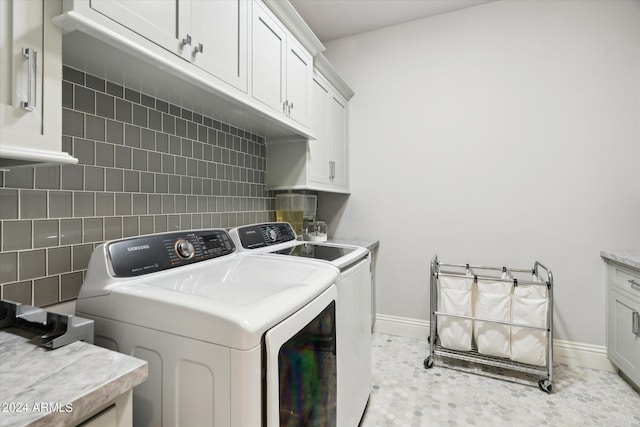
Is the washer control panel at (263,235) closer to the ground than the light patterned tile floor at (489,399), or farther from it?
farther from it

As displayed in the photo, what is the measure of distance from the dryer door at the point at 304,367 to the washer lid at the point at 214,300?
1.7 inches

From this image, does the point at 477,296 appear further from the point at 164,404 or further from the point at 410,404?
the point at 164,404

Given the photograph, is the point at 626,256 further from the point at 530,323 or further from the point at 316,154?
the point at 316,154

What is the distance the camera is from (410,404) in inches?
68.4

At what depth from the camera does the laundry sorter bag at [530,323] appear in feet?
6.29

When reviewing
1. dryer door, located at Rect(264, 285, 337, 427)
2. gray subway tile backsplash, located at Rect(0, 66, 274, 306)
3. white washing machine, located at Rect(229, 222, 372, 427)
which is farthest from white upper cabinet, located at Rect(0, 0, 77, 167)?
white washing machine, located at Rect(229, 222, 372, 427)

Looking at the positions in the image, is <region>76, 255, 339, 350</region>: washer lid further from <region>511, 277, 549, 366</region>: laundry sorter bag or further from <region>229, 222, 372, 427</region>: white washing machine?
<region>511, 277, 549, 366</region>: laundry sorter bag

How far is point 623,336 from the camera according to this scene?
76.0 inches

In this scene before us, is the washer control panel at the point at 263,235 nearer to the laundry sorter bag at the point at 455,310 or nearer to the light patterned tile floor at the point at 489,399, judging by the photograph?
the light patterned tile floor at the point at 489,399

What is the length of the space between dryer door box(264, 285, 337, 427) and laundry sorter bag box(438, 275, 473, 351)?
129cm

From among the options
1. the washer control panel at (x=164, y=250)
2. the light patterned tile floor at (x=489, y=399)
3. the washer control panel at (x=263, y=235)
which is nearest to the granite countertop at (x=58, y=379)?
the washer control panel at (x=164, y=250)

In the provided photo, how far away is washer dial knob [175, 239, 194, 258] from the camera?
119 centimetres

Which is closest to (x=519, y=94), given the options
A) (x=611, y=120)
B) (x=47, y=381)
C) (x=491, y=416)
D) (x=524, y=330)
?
(x=611, y=120)

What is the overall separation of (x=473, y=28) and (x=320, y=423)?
9.65 feet
